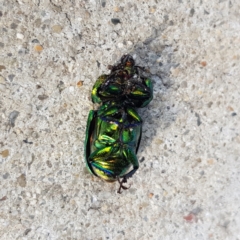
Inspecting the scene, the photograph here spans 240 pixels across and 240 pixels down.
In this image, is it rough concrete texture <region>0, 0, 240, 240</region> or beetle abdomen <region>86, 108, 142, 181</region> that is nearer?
beetle abdomen <region>86, 108, 142, 181</region>

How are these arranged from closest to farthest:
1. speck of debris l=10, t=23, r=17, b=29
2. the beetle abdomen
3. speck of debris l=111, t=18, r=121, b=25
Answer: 1. the beetle abdomen
2. speck of debris l=10, t=23, r=17, b=29
3. speck of debris l=111, t=18, r=121, b=25

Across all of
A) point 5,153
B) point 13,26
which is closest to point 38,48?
point 13,26

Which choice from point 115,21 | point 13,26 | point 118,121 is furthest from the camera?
point 115,21

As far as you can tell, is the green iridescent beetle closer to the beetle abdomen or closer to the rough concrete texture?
the beetle abdomen

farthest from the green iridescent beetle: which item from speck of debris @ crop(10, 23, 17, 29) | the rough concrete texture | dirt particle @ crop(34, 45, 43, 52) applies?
speck of debris @ crop(10, 23, 17, 29)

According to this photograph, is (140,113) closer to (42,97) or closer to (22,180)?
(42,97)

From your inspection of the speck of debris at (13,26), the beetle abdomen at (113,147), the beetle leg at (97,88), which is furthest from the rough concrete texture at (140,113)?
the beetle abdomen at (113,147)
